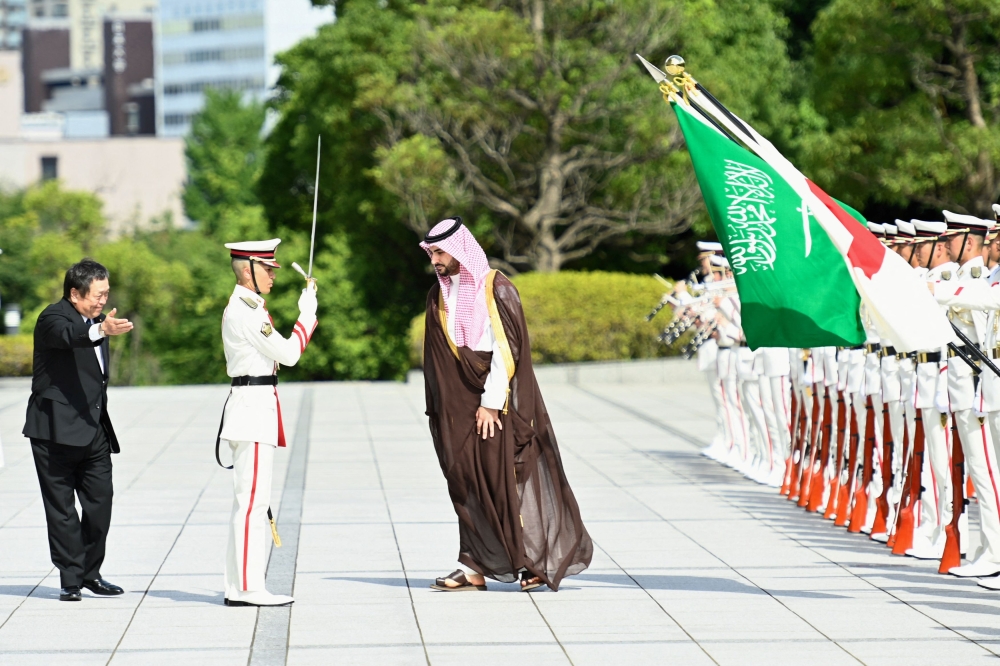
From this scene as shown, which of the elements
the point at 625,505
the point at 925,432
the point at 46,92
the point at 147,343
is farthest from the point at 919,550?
the point at 46,92

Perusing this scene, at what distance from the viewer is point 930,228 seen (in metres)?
8.59

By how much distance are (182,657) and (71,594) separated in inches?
55.9

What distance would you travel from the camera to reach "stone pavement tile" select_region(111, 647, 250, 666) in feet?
20.2

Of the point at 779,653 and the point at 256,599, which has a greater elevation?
the point at 779,653

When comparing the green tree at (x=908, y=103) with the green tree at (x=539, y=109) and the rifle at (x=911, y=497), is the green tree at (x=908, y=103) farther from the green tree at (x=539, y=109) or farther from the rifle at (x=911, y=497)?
the rifle at (x=911, y=497)

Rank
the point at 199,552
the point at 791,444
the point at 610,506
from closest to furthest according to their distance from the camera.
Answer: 1. the point at 199,552
2. the point at 610,506
3. the point at 791,444

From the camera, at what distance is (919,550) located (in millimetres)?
8570

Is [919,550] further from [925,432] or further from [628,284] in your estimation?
[628,284]

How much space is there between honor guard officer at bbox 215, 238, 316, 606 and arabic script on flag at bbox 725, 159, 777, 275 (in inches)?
81.8

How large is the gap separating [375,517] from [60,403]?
3.40 metres

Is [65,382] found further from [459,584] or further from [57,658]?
[459,584]

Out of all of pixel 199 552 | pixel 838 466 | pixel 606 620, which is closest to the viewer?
pixel 606 620

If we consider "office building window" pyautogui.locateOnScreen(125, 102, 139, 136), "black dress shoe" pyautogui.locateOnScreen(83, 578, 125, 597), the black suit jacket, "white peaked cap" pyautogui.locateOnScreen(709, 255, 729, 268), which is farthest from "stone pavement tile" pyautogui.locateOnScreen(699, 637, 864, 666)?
"office building window" pyautogui.locateOnScreen(125, 102, 139, 136)

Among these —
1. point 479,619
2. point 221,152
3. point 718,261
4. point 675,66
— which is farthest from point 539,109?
point 221,152
